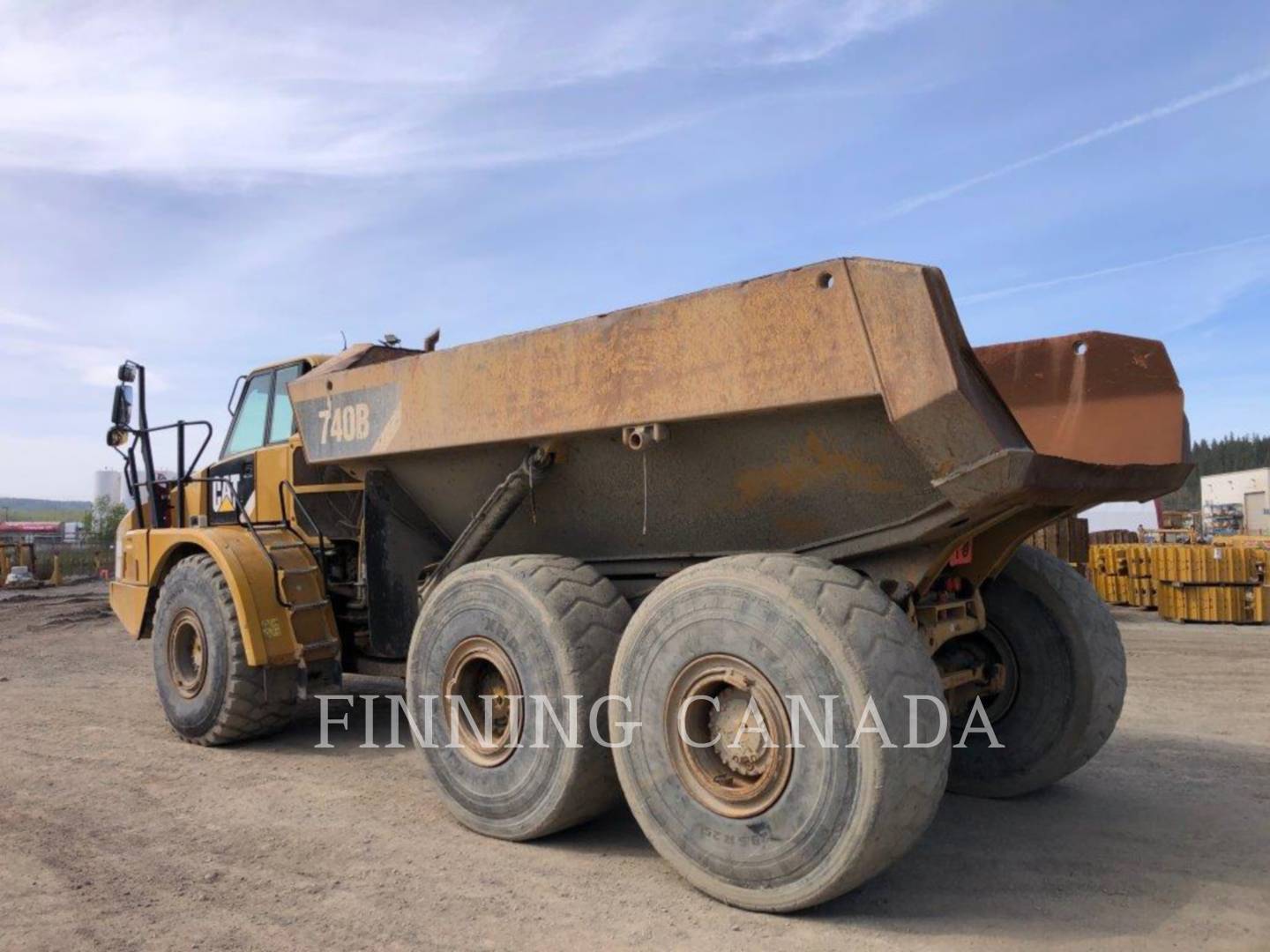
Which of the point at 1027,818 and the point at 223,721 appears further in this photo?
the point at 223,721

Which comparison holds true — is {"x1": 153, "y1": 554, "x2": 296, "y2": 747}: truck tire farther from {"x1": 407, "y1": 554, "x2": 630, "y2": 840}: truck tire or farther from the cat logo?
{"x1": 407, "y1": 554, "x2": 630, "y2": 840}: truck tire

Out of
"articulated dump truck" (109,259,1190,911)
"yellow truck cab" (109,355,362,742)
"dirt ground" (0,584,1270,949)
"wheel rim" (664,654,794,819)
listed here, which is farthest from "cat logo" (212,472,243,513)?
"wheel rim" (664,654,794,819)

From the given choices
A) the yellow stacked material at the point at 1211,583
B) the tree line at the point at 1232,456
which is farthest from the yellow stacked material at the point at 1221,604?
the tree line at the point at 1232,456

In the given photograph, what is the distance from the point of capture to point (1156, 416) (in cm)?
399

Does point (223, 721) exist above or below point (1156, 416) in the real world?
below

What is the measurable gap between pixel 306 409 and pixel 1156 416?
14.7ft

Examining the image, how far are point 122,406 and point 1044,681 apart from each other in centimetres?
632

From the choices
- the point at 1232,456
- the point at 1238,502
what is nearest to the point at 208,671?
the point at 1238,502

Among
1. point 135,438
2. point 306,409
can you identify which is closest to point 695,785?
point 306,409

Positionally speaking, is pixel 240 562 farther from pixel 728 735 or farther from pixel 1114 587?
pixel 1114 587

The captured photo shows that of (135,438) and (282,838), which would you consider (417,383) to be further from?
(135,438)

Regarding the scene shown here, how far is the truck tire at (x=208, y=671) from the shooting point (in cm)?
608

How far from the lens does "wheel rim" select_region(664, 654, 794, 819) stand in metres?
3.49

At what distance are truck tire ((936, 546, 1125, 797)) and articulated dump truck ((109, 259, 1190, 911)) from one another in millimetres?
12
